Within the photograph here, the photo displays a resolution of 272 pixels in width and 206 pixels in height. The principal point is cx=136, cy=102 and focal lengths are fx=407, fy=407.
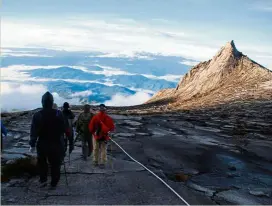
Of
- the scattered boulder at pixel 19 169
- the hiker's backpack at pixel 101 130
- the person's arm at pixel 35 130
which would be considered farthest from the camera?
the hiker's backpack at pixel 101 130

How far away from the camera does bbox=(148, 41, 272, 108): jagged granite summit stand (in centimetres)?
4619

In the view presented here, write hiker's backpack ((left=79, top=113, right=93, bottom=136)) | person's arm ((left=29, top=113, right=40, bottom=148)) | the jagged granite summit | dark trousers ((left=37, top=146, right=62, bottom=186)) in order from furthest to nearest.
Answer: the jagged granite summit
hiker's backpack ((left=79, top=113, right=93, bottom=136))
dark trousers ((left=37, top=146, right=62, bottom=186))
person's arm ((left=29, top=113, right=40, bottom=148))

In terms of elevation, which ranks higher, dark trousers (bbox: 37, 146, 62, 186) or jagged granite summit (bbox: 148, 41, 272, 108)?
jagged granite summit (bbox: 148, 41, 272, 108)

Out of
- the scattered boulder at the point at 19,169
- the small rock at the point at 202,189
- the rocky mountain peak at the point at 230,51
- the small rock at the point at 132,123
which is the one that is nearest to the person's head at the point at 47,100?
the scattered boulder at the point at 19,169

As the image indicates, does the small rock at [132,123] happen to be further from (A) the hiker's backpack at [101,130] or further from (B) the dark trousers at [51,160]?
(B) the dark trousers at [51,160]

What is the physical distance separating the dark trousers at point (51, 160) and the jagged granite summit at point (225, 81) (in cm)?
3314

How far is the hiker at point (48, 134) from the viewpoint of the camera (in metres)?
10.3

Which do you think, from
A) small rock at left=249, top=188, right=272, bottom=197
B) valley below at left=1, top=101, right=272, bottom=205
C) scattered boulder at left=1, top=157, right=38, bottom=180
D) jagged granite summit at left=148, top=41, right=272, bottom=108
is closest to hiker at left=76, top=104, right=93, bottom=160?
valley below at left=1, top=101, right=272, bottom=205

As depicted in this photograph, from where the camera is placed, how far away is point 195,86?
65875 mm

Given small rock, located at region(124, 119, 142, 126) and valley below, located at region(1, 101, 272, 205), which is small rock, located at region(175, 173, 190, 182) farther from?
small rock, located at region(124, 119, 142, 126)

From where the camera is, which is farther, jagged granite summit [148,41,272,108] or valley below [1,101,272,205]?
jagged granite summit [148,41,272,108]

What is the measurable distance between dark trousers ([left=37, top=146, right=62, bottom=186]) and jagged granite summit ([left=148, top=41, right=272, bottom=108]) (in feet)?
109

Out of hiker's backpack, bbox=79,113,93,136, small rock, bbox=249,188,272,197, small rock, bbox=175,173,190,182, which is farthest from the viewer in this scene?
hiker's backpack, bbox=79,113,93,136

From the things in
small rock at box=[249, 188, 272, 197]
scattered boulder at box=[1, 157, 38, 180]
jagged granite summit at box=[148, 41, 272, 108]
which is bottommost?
small rock at box=[249, 188, 272, 197]
